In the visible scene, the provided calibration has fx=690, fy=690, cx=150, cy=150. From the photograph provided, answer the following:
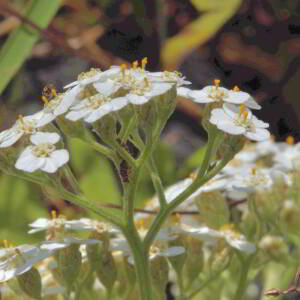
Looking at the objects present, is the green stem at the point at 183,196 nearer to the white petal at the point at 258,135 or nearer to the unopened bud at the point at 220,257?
the white petal at the point at 258,135

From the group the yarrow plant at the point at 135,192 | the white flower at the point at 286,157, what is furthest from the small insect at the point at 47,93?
the white flower at the point at 286,157

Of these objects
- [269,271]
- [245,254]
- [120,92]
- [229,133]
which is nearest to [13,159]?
[120,92]

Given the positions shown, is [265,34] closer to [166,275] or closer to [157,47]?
[157,47]

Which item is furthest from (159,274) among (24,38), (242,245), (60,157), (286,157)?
(24,38)

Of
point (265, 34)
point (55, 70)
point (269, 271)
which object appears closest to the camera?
point (269, 271)

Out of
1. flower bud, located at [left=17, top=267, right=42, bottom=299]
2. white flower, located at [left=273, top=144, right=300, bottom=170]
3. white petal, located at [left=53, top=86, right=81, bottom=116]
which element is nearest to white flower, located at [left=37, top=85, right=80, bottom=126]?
white petal, located at [left=53, top=86, right=81, bottom=116]
